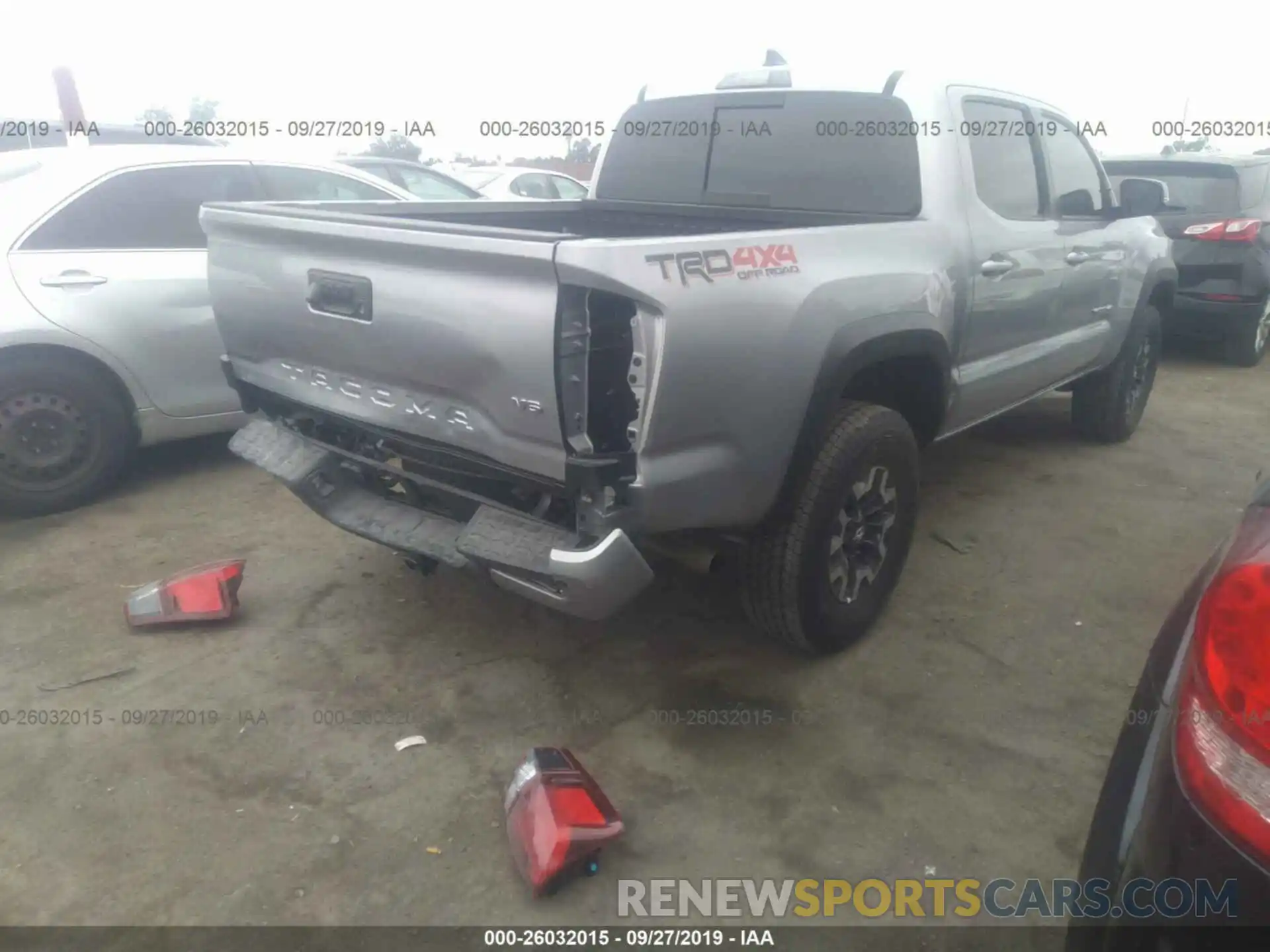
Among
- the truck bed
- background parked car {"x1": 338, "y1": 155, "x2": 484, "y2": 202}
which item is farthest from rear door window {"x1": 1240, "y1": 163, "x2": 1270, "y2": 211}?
background parked car {"x1": 338, "y1": 155, "x2": 484, "y2": 202}

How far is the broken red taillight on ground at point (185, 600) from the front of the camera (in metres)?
3.24

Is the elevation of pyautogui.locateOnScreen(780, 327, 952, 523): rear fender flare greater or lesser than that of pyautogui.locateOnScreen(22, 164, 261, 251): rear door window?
lesser

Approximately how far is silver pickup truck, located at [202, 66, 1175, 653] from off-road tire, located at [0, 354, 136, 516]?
1.53m

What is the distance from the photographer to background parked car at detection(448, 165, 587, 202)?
10516 millimetres

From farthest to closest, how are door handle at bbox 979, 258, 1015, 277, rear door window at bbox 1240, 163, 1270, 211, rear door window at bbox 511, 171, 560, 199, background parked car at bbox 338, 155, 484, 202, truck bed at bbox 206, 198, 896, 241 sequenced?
1. rear door window at bbox 511, 171, 560, 199
2. background parked car at bbox 338, 155, 484, 202
3. rear door window at bbox 1240, 163, 1270, 211
4. door handle at bbox 979, 258, 1015, 277
5. truck bed at bbox 206, 198, 896, 241

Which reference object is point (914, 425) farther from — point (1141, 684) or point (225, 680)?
point (225, 680)

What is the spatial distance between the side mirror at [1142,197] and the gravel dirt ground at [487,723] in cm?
147

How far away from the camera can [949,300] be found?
3199 mm

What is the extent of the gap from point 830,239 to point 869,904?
5.78ft

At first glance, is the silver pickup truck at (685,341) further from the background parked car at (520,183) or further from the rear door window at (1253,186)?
the background parked car at (520,183)

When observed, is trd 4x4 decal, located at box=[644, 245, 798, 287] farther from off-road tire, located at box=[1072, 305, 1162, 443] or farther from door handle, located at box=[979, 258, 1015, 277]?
off-road tire, located at box=[1072, 305, 1162, 443]

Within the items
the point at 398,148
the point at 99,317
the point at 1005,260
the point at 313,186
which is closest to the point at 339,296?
the point at 99,317

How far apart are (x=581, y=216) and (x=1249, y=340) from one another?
19.9 feet

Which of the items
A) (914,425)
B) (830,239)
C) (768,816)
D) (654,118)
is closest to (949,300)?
(914,425)
